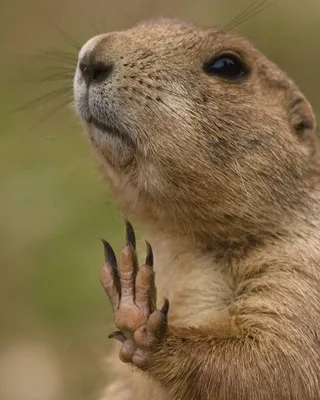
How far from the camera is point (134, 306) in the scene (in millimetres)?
2791

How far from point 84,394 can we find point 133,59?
2.46 meters

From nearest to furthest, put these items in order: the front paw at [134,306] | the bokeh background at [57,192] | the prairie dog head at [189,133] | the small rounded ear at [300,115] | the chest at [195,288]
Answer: the front paw at [134,306], the prairie dog head at [189,133], the chest at [195,288], the small rounded ear at [300,115], the bokeh background at [57,192]

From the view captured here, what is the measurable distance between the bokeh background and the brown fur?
493 mm

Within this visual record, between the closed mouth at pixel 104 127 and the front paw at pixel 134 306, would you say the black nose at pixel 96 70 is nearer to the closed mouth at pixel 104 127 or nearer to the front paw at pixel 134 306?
the closed mouth at pixel 104 127

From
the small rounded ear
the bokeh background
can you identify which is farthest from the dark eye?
the bokeh background

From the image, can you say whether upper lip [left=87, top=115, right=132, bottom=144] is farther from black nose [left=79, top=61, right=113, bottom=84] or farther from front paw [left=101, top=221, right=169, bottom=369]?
front paw [left=101, top=221, right=169, bottom=369]

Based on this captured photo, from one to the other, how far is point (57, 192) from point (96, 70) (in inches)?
149

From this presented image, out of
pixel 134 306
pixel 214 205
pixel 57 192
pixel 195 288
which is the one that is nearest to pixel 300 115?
pixel 214 205

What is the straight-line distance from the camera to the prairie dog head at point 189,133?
295 cm

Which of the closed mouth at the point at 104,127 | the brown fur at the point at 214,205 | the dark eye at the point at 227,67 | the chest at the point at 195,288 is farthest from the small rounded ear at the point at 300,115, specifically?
the closed mouth at the point at 104,127

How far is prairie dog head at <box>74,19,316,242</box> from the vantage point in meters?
2.95

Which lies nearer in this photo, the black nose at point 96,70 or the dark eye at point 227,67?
the black nose at point 96,70

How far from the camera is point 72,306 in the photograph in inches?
219

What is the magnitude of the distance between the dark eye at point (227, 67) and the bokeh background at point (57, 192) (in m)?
0.62
